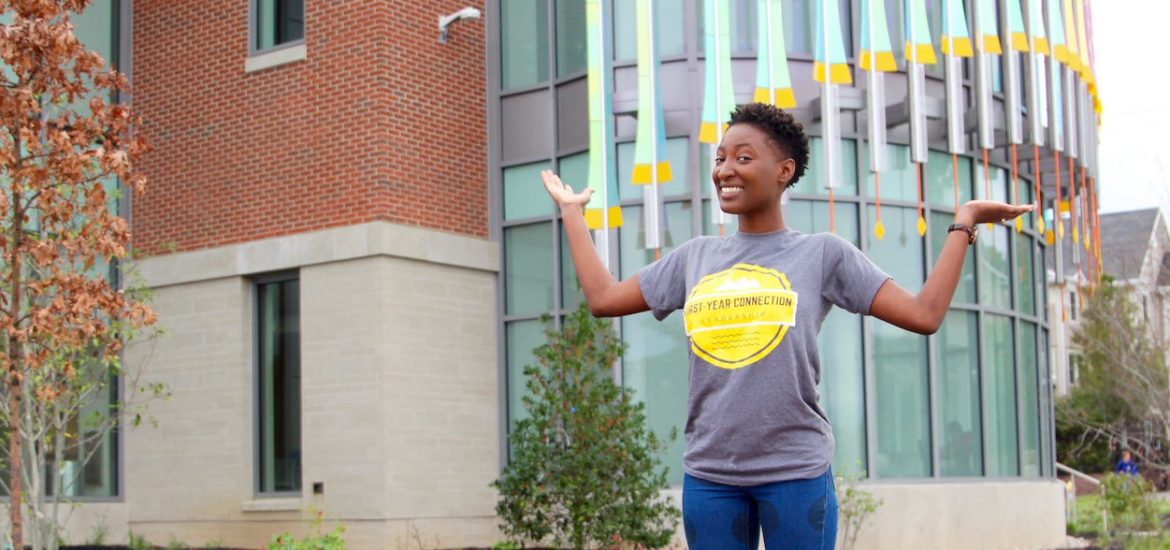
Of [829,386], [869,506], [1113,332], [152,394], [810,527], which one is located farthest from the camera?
[1113,332]

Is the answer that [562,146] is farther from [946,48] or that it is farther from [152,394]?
[152,394]

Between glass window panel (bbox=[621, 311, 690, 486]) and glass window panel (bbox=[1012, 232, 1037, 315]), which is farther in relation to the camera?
glass window panel (bbox=[1012, 232, 1037, 315])

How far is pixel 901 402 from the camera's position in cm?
1472

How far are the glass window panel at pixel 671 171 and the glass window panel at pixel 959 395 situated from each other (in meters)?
3.01

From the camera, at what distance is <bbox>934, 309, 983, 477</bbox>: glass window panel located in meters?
15.0

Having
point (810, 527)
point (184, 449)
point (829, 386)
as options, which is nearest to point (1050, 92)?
point (829, 386)

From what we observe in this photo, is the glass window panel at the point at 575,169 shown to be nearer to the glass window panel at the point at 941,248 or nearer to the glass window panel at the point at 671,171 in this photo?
the glass window panel at the point at 671,171

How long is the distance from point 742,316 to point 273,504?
1149 centimetres

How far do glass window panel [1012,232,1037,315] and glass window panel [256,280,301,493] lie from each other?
24.4 ft

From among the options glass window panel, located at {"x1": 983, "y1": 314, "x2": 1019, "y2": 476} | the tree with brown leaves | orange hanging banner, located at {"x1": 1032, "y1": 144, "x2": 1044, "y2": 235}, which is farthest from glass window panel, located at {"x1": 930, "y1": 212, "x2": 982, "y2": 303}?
the tree with brown leaves

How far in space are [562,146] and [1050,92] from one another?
4.86 meters

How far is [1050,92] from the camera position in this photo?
49.9 feet

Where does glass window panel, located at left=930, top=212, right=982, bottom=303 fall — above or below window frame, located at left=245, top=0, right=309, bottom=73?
below

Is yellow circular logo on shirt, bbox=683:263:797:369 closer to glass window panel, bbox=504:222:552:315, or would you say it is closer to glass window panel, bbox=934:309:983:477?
glass window panel, bbox=504:222:552:315
